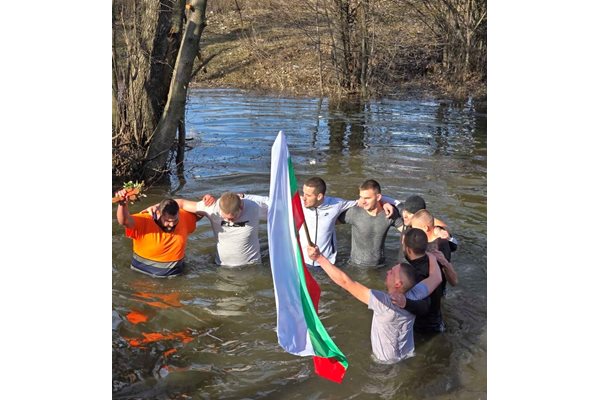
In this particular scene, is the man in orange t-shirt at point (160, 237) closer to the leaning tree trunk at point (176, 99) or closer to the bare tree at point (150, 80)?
the bare tree at point (150, 80)

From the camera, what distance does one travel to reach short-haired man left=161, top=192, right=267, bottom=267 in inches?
356

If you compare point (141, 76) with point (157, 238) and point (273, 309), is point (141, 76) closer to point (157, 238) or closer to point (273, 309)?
point (157, 238)

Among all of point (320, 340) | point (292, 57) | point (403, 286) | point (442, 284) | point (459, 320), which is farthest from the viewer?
point (292, 57)

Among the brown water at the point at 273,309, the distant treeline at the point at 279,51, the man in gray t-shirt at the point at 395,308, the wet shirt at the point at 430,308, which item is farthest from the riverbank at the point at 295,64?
the man in gray t-shirt at the point at 395,308

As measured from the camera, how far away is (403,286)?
6410 millimetres

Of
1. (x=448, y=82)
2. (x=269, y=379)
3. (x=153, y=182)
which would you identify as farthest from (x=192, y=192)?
(x=448, y=82)

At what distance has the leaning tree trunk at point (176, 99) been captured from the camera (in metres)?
12.5

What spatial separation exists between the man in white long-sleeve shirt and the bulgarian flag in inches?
125

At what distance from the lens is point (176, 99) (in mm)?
13109

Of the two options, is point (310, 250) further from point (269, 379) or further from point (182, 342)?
point (182, 342)

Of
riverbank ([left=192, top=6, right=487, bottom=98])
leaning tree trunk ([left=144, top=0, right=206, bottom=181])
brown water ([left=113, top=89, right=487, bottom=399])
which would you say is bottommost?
brown water ([left=113, top=89, right=487, bottom=399])

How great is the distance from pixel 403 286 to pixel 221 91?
21139mm

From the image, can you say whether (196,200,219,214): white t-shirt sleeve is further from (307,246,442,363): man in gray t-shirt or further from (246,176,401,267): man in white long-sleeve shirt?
(307,246,442,363): man in gray t-shirt

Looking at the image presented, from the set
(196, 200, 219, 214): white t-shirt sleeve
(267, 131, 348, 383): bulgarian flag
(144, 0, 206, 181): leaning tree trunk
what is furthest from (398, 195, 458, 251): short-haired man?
(144, 0, 206, 181): leaning tree trunk
